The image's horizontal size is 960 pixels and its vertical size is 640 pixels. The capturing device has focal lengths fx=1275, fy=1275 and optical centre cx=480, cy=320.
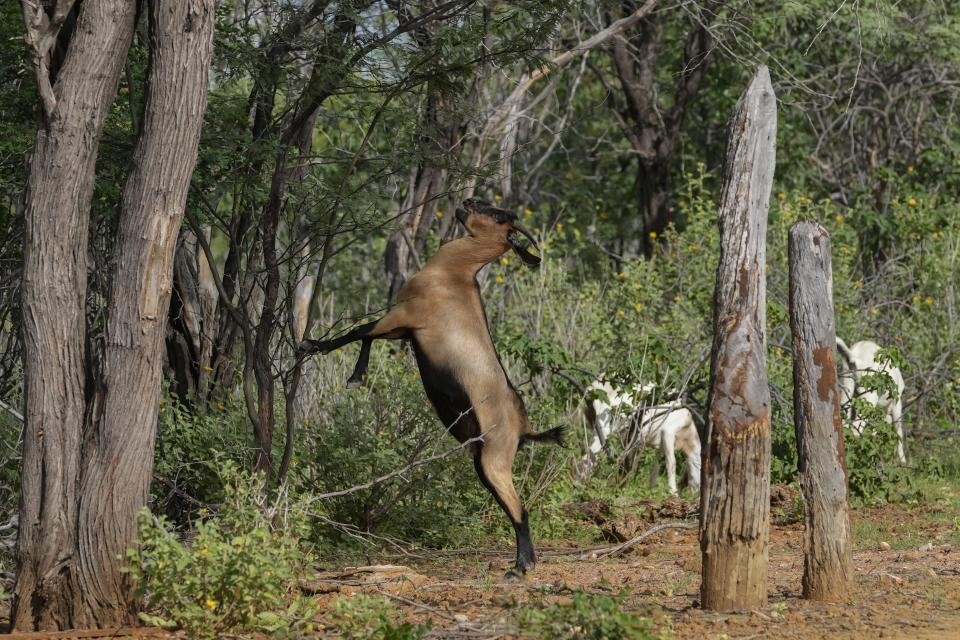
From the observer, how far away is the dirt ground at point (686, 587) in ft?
16.7

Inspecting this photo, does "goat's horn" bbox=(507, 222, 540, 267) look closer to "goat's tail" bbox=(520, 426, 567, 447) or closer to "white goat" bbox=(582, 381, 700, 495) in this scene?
"goat's tail" bbox=(520, 426, 567, 447)

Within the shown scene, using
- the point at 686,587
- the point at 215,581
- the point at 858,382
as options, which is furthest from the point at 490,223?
the point at 858,382

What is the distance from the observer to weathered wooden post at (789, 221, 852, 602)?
551 cm

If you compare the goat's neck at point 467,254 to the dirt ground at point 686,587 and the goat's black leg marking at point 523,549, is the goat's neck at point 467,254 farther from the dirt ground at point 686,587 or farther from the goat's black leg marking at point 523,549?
the dirt ground at point 686,587

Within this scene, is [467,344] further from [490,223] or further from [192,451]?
[192,451]

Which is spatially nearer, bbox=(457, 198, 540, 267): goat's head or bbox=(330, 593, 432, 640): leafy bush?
bbox=(330, 593, 432, 640): leafy bush

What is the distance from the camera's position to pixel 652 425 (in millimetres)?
10281

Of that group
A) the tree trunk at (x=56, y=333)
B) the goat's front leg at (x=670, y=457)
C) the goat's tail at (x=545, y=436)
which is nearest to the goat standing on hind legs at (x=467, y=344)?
the goat's tail at (x=545, y=436)

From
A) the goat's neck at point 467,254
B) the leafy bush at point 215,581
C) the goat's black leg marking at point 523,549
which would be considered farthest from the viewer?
the goat's neck at point 467,254

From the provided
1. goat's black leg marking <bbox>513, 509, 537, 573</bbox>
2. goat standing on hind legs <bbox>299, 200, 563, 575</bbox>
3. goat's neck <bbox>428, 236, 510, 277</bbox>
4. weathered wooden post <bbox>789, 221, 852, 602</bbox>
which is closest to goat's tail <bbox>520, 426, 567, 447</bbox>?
goat standing on hind legs <bbox>299, 200, 563, 575</bbox>

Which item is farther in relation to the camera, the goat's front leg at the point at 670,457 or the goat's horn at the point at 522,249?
the goat's front leg at the point at 670,457

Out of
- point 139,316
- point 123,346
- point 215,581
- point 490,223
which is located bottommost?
point 215,581

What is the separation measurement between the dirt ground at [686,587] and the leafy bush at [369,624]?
252mm

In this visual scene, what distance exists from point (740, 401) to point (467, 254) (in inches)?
95.7
